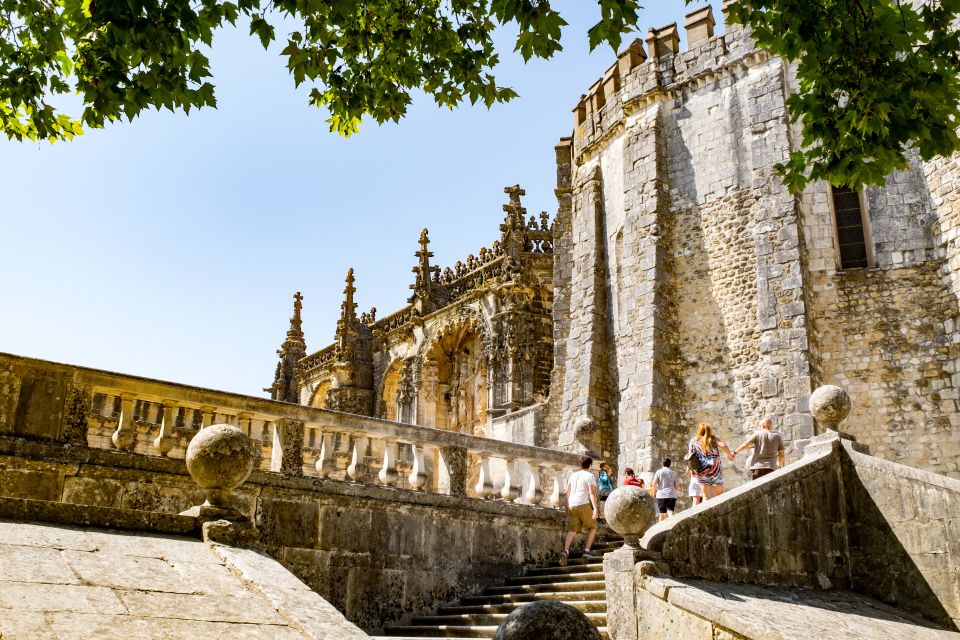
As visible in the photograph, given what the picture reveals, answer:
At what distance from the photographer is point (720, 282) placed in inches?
622

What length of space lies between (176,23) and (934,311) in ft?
40.9

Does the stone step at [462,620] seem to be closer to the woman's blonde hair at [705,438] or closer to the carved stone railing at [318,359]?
the woman's blonde hair at [705,438]

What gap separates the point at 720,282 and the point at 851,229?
2.35 m

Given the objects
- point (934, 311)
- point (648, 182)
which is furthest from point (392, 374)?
point (934, 311)

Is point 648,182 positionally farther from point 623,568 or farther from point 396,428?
point 623,568

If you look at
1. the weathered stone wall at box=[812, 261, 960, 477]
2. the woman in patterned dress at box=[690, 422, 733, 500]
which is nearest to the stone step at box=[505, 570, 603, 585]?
the woman in patterned dress at box=[690, 422, 733, 500]

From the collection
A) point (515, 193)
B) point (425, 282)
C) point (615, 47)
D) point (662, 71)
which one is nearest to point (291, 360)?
point (425, 282)

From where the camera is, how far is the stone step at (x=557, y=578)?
898cm

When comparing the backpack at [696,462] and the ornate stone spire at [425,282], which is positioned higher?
the ornate stone spire at [425,282]

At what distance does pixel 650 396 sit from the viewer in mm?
15305

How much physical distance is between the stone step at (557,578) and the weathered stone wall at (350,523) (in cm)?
20

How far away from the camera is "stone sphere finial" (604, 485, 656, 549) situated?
720cm

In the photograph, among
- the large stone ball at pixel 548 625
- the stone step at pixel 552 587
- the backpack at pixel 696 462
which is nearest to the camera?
the large stone ball at pixel 548 625

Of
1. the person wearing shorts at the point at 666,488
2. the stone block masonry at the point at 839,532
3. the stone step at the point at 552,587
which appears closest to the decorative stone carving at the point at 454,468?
the stone step at the point at 552,587
